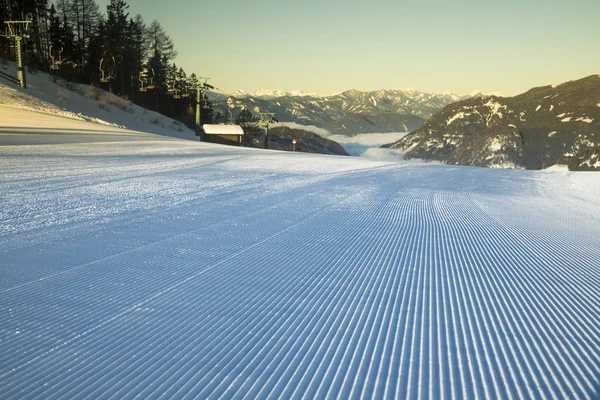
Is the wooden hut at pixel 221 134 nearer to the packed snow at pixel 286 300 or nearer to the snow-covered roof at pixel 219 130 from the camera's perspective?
the snow-covered roof at pixel 219 130

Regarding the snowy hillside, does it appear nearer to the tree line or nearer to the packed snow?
the tree line

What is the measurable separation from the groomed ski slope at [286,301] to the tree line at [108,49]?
145 feet

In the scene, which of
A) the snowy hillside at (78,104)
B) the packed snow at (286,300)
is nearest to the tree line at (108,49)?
the snowy hillside at (78,104)

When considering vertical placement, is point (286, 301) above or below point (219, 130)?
above

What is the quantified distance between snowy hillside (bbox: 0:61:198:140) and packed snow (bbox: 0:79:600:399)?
20461mm

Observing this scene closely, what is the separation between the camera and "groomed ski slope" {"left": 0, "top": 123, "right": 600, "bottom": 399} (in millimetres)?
2354

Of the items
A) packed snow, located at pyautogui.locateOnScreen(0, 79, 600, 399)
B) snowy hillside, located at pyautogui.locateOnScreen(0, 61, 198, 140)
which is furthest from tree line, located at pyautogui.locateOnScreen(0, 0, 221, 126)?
packed snow, located at pyautogui.locateOnScreen(0, 79, 600, 399)

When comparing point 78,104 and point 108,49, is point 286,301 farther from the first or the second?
point 108,49

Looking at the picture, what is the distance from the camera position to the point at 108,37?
53.4m

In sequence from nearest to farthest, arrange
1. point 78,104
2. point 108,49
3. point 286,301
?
point 286,301
point 78,104
point 108,49

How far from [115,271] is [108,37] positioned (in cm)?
5880

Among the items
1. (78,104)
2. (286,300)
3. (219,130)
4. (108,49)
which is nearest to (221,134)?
(219,130)

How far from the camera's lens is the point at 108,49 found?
172 feet

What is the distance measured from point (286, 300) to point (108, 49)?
5804 cm
